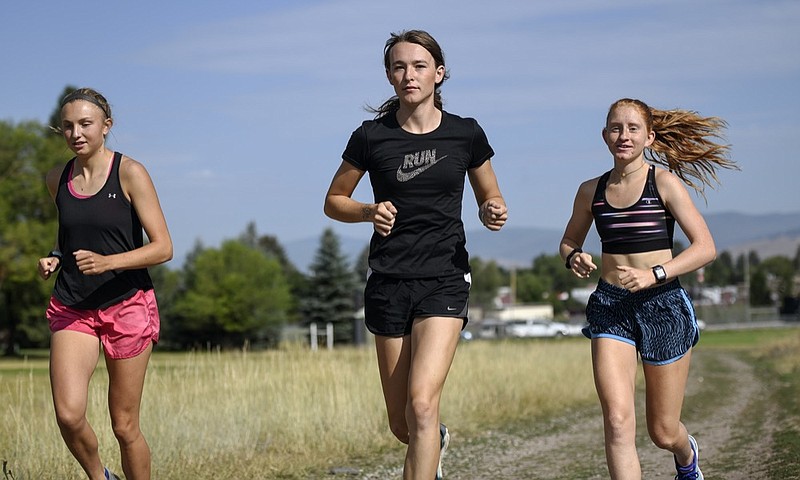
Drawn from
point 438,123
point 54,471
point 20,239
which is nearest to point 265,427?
point 54,471

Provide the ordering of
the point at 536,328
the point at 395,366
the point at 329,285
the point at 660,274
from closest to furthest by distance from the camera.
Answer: the point at 660,274 < the point at 395,366 < the point at 329,285 < the point at 536,328

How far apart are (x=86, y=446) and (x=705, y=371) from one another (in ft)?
87.8

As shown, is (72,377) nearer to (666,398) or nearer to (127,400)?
(127,400)

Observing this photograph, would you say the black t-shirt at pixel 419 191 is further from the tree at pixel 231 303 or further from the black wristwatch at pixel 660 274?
the tree at pixel 231 303

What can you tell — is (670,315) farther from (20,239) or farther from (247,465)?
(20,239)

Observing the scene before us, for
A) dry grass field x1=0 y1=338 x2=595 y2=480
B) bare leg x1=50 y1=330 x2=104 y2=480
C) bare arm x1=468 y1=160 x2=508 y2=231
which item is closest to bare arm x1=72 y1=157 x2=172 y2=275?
bare leg x1=50 y1=330 x2=104 y2=480

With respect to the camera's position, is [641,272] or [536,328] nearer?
[641,272]

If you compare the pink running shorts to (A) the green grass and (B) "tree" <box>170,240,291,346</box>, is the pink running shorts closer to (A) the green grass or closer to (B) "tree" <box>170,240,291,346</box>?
(A) the green grass

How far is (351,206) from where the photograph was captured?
20.1ft

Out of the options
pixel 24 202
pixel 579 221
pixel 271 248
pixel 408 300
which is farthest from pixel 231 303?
pixel 408 300

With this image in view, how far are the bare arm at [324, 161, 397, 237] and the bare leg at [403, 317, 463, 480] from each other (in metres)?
0.58

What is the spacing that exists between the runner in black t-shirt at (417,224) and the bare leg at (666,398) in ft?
3.56

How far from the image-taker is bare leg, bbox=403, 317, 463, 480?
5770mm

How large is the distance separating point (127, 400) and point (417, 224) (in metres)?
1.82
